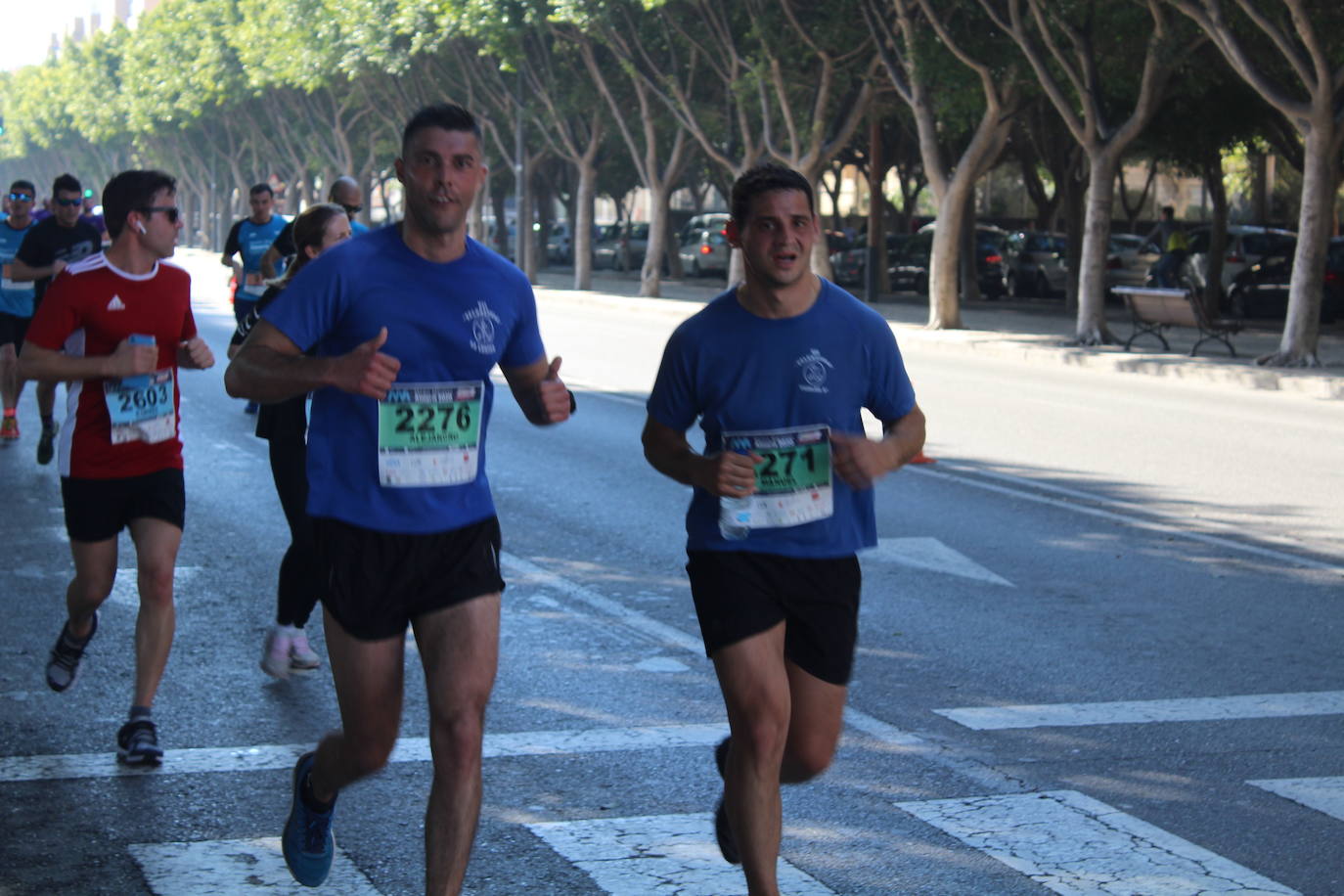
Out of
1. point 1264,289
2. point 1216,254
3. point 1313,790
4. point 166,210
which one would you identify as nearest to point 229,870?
point 166,210

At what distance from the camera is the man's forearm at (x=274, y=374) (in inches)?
164

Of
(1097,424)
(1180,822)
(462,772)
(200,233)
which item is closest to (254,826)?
(462,772)

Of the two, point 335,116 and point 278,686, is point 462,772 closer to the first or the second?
point 278,686

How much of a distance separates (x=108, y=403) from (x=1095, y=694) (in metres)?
3.47

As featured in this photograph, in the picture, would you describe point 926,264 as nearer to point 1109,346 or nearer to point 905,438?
point 1109,346

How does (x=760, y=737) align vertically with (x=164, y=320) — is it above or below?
below

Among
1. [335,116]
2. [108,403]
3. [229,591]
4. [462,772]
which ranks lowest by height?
[229,591]

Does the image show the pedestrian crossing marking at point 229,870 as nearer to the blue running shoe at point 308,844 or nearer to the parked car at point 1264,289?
the blue running shoe at point 308,844

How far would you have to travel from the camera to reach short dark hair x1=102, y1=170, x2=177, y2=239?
5910 millimetres

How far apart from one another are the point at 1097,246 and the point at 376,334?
21.6 metres

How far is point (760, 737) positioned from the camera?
4.19 meters

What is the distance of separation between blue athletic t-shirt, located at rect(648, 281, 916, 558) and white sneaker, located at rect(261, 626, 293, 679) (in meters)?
2.71

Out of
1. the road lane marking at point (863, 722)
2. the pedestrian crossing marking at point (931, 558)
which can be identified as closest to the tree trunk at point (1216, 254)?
the pedestrian crossing marking at point (931, 558)

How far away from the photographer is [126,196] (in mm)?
5914
